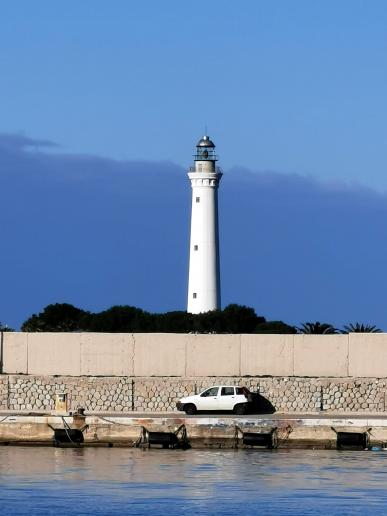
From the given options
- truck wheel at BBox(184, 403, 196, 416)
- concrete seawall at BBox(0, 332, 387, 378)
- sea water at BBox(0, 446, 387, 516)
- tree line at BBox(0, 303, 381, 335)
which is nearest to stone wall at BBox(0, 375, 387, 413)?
concrete seawall at BBox(0, 332, 387, 378)

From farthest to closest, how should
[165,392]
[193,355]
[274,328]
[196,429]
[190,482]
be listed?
[274,328] < [193,355] < [165,392] < [196,429] < [190,482]

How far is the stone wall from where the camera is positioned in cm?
5584

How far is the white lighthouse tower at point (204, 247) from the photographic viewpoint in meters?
89.6

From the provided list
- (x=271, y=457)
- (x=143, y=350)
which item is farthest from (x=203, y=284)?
(x=271, y=457)

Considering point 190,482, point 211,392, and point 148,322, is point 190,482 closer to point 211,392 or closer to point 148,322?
point 211,392

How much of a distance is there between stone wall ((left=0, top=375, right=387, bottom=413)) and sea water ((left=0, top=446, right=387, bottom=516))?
6.53 metres

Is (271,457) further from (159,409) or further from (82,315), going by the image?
(82,315)

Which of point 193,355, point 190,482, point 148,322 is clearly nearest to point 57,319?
point 148,322

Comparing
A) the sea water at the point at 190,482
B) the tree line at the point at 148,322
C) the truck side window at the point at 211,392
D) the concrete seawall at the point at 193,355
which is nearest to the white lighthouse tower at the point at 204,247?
the tree line at the point at 148,322

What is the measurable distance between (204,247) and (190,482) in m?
47.8

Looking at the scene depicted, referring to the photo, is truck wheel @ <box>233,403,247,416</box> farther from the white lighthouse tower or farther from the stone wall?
A: the white lighthouse tower

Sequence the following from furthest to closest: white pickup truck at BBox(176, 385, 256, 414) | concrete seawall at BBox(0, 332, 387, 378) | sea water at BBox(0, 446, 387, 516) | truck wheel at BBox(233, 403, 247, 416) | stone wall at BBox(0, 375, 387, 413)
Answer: concrete seawall at BBox(0, 332, 387, 378) → stone wall at BBox(0, 375, 387, 413) → white pickup truck at BBox(176, 385, 256, 414) → truck wheel at BBox(233, 403, 247, 416) → sea water at BBox(0, 446, 387, 516)

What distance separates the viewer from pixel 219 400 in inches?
2151

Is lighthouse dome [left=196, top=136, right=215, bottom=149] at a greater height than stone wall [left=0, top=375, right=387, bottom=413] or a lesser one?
greater
